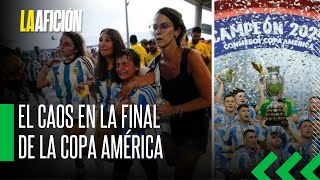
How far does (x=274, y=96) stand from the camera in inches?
206

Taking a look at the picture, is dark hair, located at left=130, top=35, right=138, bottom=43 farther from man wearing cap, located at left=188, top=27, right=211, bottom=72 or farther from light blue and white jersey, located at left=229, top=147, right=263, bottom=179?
light blue and white jersey, located at left=229, top=147, right=263, bottom=179

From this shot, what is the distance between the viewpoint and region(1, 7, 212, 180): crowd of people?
→ 17.0 ft

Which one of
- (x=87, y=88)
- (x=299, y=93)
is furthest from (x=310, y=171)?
(x=87, y=88)

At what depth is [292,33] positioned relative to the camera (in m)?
5.23

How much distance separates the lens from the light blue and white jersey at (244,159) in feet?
17.2

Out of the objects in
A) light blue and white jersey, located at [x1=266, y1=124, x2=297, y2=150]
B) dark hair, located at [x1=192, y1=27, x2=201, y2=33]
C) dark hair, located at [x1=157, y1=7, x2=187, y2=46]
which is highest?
dark hair, located at [x1=157, y1=7, x2=187, y2=46]

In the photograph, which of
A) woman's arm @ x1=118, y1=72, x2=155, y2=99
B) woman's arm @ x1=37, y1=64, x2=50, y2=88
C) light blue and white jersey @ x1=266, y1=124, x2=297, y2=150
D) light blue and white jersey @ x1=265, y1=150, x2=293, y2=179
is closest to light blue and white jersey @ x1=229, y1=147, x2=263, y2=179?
light blue and white jersey @ x1=265, y1=150, x2=293, y2=179

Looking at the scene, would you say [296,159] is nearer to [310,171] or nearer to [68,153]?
[310,171]

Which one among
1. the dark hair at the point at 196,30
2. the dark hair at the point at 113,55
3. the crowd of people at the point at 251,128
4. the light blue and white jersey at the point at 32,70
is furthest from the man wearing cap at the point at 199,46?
the light blue and white jersey at the point at 32,70

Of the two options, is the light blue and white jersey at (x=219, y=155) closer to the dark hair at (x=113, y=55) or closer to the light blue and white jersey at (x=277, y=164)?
the light blue and white jersey at (x=277, y=164)

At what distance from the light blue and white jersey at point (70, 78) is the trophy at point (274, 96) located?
5.45 feet

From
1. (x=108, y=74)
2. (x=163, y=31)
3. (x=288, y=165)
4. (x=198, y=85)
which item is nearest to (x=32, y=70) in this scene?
(x=108, y=74)

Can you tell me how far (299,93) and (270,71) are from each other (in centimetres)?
34

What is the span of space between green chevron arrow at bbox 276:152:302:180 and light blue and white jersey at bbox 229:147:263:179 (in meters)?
0.22
